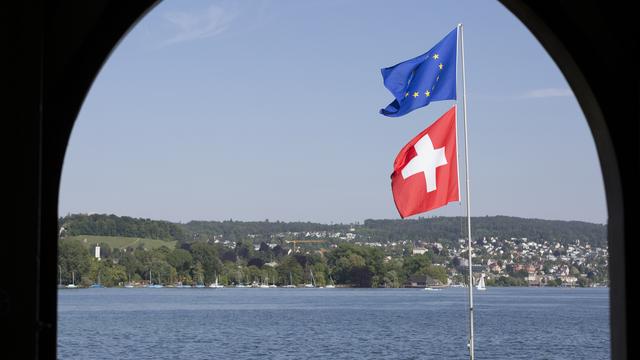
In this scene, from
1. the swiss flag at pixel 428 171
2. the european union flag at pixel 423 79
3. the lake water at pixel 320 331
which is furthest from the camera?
the lake water at pixel 320 331

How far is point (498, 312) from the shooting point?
101m

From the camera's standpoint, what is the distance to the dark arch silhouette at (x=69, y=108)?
294cm

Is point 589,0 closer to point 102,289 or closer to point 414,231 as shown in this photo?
point 414,231

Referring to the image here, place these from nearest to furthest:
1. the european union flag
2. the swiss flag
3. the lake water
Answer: the european union flag → the swiss flag → the lake water

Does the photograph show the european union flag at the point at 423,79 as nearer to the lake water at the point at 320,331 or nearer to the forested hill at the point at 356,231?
the lake water at the point at 320,331

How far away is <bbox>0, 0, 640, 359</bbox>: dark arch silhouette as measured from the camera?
2938mm

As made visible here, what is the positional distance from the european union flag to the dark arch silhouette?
9327 millimetres

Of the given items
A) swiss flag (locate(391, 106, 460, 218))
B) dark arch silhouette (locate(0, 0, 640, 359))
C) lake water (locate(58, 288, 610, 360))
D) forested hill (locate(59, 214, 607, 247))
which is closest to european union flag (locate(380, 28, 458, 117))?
swiss flag (locate(391, 106, 460, 218))

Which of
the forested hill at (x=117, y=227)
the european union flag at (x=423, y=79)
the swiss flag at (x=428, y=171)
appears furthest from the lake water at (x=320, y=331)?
the european union flag at (x=423, y=79)

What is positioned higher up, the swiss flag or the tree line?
the swiss flag

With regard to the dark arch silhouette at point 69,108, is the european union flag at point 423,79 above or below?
above

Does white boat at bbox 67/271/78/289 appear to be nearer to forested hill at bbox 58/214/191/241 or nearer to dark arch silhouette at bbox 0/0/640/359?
forested hill at bbox 58/214/191/241

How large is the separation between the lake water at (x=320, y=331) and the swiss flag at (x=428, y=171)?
122ft

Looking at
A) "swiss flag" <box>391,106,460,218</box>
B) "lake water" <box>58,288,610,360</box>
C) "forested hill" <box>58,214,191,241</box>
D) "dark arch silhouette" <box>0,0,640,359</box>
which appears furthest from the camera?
"forested hill" <box>58,214,191,241</box>
